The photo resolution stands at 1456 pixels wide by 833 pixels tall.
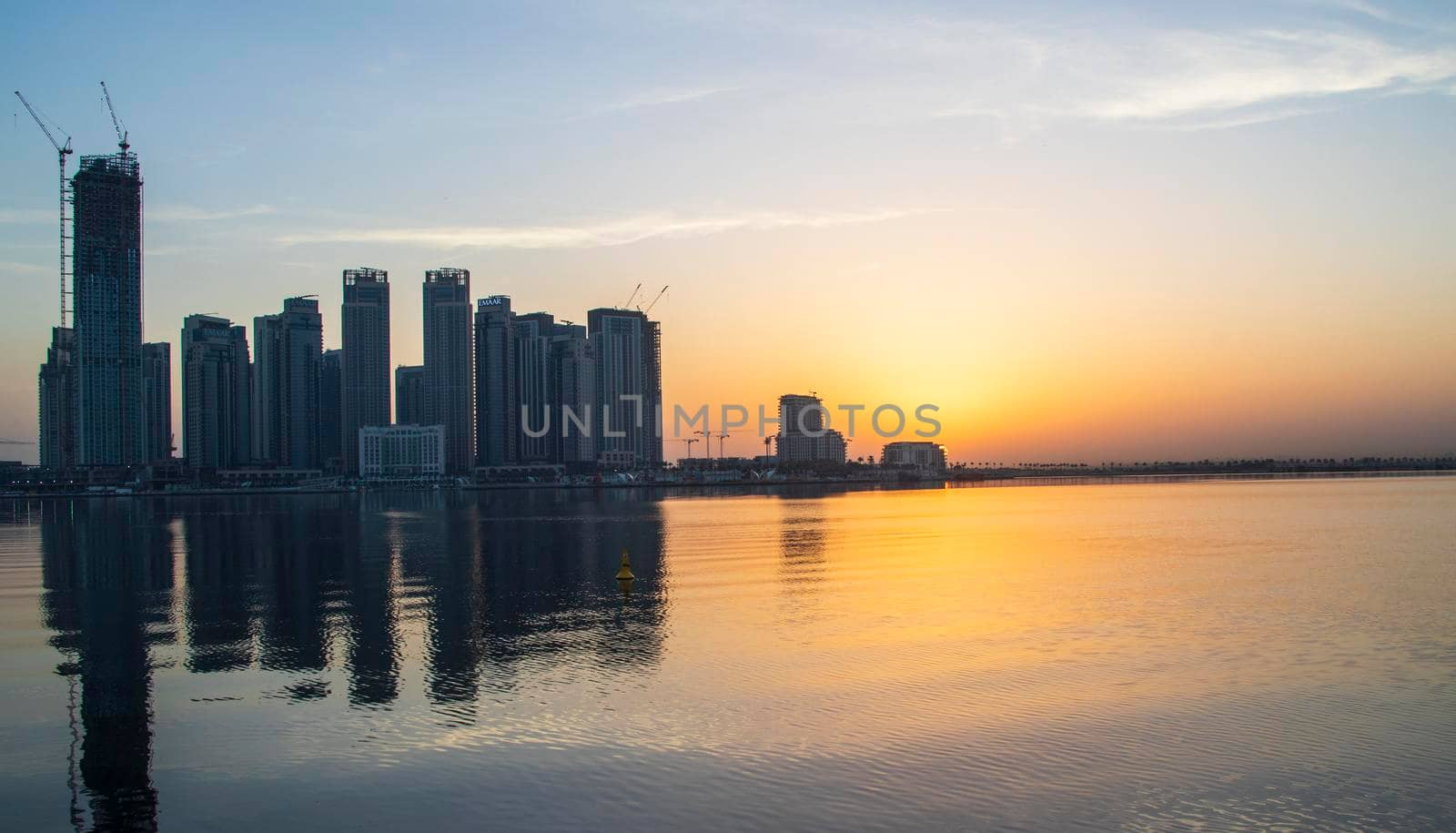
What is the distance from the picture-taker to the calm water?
50.4 feet

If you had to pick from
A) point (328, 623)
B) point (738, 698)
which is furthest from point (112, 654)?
point (738, 698)

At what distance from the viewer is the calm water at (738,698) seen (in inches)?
605

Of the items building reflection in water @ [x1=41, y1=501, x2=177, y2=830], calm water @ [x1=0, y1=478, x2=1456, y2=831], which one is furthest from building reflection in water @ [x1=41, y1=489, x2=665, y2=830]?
calm water @ [x1=0, y1=478, x2=1456, y2=831]

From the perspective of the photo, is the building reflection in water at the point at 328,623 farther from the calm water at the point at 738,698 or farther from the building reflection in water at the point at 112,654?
the calm water at the point at 738,698

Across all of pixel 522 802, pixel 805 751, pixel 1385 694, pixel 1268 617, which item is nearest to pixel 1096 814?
pixel 805 751

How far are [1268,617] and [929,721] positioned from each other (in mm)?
17538

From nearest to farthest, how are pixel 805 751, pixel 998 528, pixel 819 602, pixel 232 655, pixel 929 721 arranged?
1. pixel 805 751
2. pixel 929 721
3. pixel 232 655
4. pixel 819 602
5. pixel 998 528

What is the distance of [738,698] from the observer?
21.9m

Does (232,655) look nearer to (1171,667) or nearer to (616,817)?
(616,817)

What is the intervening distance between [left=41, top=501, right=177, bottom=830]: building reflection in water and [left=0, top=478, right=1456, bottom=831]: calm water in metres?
0.11

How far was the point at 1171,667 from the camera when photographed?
24.5 metres

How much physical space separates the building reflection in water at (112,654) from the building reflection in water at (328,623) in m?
0.05

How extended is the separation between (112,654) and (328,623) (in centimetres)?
625

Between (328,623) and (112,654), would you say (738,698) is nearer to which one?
(328,623)
